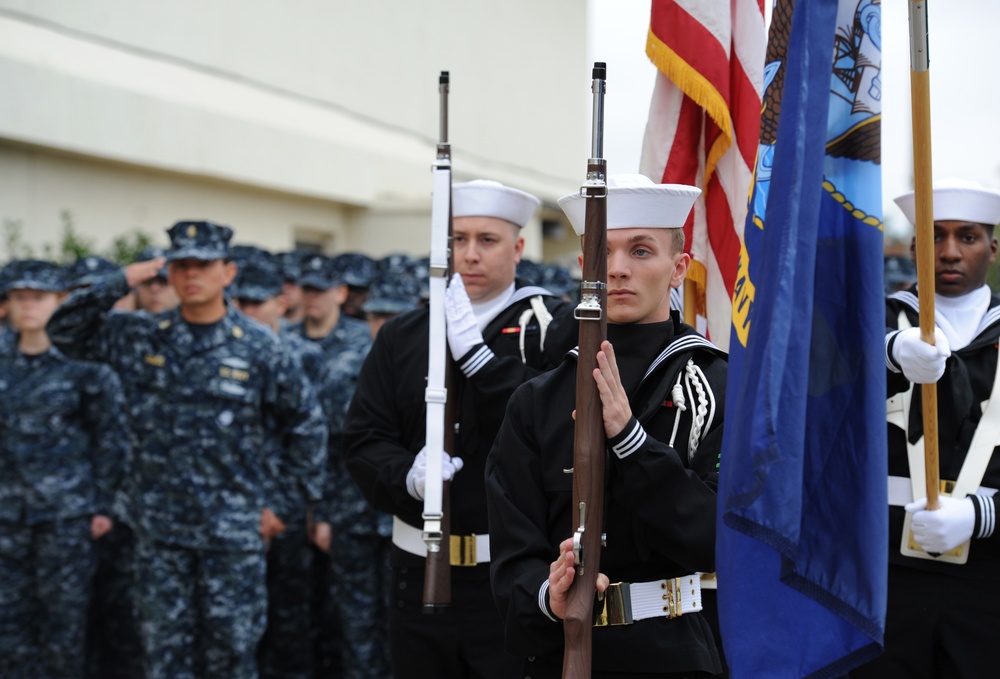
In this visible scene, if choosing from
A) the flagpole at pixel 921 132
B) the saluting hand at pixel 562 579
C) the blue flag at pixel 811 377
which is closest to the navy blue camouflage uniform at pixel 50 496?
the saluting hand at pixel 562 579

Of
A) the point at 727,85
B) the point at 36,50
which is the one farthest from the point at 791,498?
the point at 36,50

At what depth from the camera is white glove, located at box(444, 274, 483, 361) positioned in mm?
4492

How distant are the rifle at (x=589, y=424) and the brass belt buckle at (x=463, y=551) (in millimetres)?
1567

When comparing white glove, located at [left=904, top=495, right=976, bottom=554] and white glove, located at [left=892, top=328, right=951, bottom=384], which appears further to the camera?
white glove, located at [left=904, top=495, right=976, bottom=554]

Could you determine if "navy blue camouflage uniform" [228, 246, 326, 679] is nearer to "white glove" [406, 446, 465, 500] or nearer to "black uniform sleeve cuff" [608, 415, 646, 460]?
"white glove" [406, 446, 465, 500]

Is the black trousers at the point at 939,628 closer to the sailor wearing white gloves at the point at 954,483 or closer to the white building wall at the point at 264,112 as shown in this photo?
the sailor wearing white gloves at the point at 954,483

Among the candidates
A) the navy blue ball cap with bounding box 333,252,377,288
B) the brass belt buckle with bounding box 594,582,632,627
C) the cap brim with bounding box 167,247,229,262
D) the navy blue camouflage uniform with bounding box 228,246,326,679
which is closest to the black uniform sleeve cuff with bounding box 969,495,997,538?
the brass belt buckle with bounding box 594,582,632,627

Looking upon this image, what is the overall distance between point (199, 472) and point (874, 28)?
14.4 ft

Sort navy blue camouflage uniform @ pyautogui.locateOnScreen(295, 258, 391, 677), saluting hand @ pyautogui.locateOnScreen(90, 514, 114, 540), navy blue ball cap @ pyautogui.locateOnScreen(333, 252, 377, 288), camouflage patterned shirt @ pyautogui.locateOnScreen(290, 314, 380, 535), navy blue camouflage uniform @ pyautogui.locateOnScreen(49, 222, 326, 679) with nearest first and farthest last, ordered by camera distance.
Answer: navy blue camouflage uniform @ pyautogui.locateOnScreen(49, 222, 326, 679) < navy blue camouflage uniform @ pyautogui.locateOnScreen(295, 258, 391, 677) < camouflage patterned shirt @ pyautogui.locateOnScreen(290, 314, 380, 535) < saluting hand @ pyautogui.locateOnScreen(90, 514, 114, 540) < navy blue ball cap @ pyautogui.locateOnScreen(333, 252, 377, 288)

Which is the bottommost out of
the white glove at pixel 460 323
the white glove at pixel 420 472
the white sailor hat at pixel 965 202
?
the white glove at pixel 420 472

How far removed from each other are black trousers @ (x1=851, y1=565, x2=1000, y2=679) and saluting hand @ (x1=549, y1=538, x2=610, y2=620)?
80.3 inches

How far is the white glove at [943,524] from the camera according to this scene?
427 centimetres

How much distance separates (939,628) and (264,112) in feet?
47.8

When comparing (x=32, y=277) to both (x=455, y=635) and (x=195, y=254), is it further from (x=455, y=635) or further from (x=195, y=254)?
(x=455, y=635)
